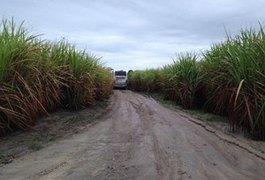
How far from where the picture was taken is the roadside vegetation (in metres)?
8.22

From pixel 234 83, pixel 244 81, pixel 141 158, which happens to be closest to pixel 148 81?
pixel 234 83

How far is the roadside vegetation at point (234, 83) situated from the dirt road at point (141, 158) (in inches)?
30.2

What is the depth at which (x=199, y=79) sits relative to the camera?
514 inches

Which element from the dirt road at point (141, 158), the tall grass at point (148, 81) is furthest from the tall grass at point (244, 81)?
the tall grass at point (148, 81)

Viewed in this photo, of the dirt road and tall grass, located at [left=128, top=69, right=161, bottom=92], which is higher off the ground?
tall grass, located at [left=128, top=69, right=161, bottom=92]

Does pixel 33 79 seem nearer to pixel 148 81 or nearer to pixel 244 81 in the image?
pixel 244 81

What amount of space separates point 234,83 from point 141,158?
369 cm

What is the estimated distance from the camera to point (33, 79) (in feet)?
28.4

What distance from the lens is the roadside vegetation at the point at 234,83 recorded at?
8219 mm

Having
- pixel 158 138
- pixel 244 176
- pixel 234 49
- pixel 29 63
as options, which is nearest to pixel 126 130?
pixel 158 138

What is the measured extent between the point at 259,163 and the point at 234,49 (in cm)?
368

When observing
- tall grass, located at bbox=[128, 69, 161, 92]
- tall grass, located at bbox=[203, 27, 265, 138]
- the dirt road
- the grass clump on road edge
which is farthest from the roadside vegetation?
tall grass, located at bbox=[128, 69, 161, 92]

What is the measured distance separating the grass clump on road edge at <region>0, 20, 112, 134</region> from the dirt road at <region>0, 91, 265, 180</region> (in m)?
1.07

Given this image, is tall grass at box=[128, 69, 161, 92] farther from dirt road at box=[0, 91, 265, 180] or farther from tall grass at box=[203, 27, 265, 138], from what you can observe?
dirt road at box=[0, 91, 265, 180]
